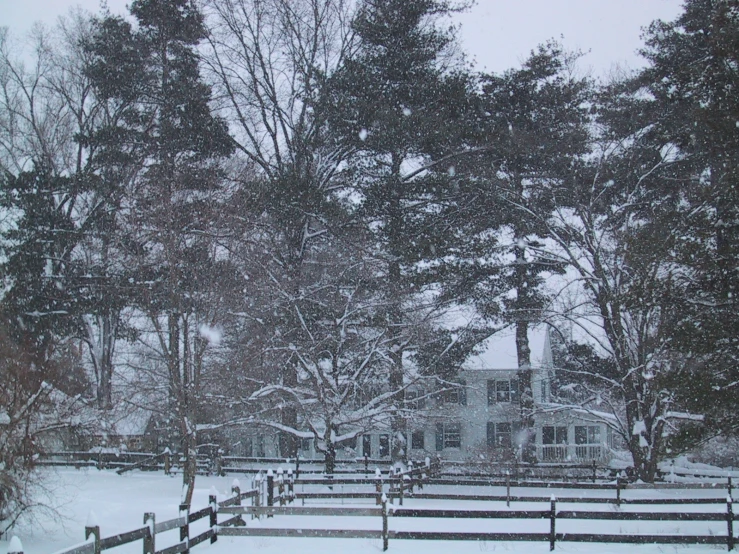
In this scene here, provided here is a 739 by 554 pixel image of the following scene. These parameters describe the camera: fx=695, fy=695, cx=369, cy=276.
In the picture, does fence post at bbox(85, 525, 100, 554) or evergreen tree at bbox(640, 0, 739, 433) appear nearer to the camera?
fence post at bbox(85, 525, 100, 554)

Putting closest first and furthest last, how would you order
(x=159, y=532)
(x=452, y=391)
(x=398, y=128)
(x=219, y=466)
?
1. (x=159, y=532)
2. (x=398, y=128)
3. (x=452, y=391)
4. (x=219, y=466)

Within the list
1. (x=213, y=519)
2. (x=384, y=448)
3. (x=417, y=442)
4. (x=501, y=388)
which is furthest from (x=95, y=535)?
(x=384, y=448)

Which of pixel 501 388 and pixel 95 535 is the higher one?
pixel 501 388

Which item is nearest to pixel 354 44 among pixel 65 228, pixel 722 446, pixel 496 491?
pixel 65 228

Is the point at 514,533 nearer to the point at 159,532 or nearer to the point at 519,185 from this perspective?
the point at 159,532

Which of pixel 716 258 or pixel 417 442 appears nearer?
pixel 716 258

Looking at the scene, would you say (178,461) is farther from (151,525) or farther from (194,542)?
(151,525)

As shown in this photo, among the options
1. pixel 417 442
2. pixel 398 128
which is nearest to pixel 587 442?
pixel 417 442

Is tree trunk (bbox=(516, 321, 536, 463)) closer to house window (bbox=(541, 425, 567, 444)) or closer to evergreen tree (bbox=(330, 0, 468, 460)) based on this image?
evergreen tree (bbox=(330, 0, 468, 460))

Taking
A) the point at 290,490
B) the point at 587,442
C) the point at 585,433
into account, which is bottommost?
the point at 587,442

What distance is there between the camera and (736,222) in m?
15.3

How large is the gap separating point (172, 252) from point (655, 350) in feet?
50.5

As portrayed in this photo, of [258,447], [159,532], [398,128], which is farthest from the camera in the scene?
→ [258,447]

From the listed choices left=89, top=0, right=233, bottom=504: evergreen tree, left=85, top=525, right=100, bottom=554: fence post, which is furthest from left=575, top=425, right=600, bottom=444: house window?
left=85, top=525, right=100, bottom=554: fence post
